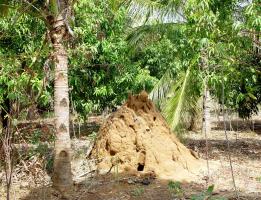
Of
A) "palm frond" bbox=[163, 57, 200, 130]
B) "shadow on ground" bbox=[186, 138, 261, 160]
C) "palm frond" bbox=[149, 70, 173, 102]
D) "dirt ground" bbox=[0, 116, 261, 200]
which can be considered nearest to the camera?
"dirt ground" bbox=[0, 116, 261, 200]

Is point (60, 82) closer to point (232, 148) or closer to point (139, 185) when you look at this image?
point (139, 185)

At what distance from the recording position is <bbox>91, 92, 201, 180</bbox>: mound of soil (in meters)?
8.91

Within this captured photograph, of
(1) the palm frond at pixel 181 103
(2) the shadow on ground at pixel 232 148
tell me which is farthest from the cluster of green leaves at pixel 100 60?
(2) the shadow on ground at pixel 232 148

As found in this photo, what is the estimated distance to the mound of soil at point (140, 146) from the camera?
8.91 m

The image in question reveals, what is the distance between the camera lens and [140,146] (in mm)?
9008

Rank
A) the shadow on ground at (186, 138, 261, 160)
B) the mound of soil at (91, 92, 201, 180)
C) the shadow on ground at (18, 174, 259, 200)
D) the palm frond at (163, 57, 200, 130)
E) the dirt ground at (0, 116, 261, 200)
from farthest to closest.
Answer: the shadow on ground at (186, 138, 261, 160) → the palm frond at (163, 57, 200, 130) → the mound of soil at (91, 92, 201, 180) → the dirt ground at (0, 116, 261, 200) → the shadow on ground at (18, 174, 259, 200)

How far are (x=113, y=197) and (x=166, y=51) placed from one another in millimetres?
10139

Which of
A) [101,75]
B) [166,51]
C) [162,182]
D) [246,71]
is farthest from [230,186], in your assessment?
[166,51]

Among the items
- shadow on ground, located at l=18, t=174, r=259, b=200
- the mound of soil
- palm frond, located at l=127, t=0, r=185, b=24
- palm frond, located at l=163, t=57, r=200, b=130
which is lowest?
shadow on ground, located at l=18, t=174, r=259, b=200

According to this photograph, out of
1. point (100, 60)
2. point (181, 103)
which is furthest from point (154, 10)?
point (181, 103)

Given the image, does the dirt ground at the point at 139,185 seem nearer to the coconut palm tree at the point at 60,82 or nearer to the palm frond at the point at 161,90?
the coconut palm tree at the point at 60,82

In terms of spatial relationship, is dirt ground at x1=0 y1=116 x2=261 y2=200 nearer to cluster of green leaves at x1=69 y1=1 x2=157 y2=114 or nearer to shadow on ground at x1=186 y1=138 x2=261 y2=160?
shadow on ground at x1=186 y1=138 x2=261 y2=160

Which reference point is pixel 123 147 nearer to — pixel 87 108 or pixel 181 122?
pixel 181 122

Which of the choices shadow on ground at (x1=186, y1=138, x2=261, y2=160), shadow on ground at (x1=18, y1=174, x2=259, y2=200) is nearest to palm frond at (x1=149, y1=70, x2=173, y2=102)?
shadow on ground at (x1=186, y1=138, x2=261, y2=160)
